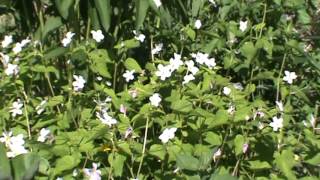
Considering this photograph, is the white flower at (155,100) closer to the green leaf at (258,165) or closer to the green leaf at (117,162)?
the green leaf at (117,162)

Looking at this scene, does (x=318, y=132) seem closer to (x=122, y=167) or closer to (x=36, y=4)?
(x=122, y=167)

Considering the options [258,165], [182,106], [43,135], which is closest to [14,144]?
[43,135]

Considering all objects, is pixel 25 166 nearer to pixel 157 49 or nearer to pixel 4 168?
pixel 4 168

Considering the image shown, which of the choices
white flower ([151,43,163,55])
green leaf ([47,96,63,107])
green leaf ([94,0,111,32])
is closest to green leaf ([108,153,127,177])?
green leaf ([47,96,63,107])

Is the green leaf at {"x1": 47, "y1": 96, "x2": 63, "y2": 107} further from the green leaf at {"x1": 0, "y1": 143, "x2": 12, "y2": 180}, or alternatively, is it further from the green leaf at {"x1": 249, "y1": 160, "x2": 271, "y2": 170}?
the green leaf at {"x1": 249, "y1": 160, "x2": 271, "y2": 170}

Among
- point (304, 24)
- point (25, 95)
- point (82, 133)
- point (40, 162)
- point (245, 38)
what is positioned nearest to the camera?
point (40, 162)

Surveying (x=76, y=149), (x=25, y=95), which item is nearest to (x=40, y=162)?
(x=76, y=149)
